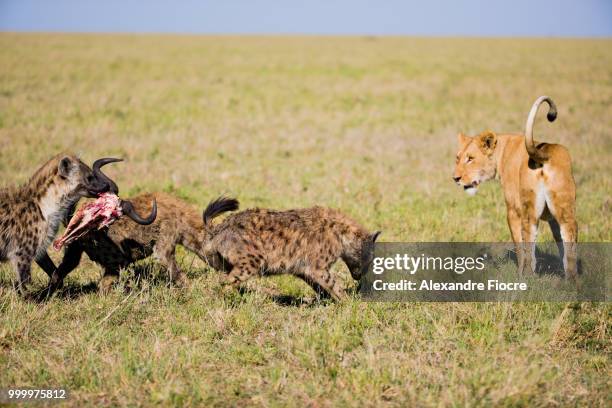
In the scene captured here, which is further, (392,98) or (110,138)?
(392,98)

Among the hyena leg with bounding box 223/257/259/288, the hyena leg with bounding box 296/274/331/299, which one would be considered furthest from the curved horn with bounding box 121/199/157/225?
the hyena leg with bounding box 296/274/331/299

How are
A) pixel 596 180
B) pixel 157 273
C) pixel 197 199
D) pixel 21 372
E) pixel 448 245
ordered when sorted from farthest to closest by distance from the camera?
pixel 596 180
pixel 197 199
pixel 448 245
pixel 157 273
pixel 21 372

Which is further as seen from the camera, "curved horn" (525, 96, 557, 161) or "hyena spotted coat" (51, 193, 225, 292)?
"hyena spotted coat" (51, 193, 225, 292)

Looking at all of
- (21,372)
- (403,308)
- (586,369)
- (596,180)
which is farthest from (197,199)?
(596,180)

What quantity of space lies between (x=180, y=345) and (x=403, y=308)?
87.3 inches

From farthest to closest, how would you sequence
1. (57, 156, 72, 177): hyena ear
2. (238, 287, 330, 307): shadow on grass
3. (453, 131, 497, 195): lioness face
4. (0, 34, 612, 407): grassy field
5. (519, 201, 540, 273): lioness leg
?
(453, 131, 497, 195): lioness face, (519, 201, 540, 273): lioness leg, (238, 287, 330, 307): shadow on grass, (57, 156, 72, 177): hyena ear, (0, 34, 612, 407): grassy field

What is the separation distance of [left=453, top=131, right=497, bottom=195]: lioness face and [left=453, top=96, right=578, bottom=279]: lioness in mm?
18

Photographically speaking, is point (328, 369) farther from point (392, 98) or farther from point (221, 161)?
point (392, 98)

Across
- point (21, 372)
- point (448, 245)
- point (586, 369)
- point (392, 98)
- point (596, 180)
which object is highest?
point (392, 98)

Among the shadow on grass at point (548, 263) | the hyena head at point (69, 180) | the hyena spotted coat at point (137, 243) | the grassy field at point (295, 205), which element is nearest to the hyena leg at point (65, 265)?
the hyena spotted coat at point (137, 243)

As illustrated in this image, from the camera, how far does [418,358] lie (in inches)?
195

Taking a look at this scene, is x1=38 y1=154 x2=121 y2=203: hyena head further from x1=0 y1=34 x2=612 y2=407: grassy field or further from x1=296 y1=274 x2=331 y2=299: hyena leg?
x1=296 y1=274 x2=331 y2=299: hyena leg

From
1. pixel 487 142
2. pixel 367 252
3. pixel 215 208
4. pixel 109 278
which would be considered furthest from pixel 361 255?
pixel 109 278

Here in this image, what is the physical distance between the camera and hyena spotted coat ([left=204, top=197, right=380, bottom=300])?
6215mm
